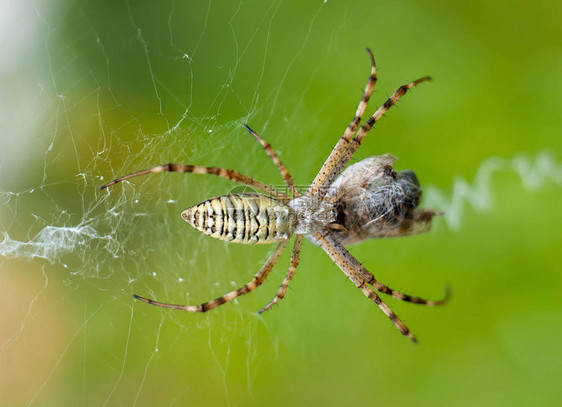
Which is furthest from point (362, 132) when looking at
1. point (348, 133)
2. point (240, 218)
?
point (240, 218)

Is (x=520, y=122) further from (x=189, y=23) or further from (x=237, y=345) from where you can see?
(x=237, y=345)

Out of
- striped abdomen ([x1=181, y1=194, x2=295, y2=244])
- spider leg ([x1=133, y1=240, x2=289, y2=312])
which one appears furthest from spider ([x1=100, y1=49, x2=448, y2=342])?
striped abdomen ([x1=181, y1=194, x2=295, y2=244])

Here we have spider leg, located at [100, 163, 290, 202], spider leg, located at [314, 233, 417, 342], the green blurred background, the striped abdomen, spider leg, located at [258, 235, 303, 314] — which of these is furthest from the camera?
spider leg, located at [314, 233, 417, 342]

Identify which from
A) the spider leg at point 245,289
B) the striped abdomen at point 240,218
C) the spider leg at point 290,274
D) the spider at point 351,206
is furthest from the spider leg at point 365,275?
the striped abdomen at point 240,218

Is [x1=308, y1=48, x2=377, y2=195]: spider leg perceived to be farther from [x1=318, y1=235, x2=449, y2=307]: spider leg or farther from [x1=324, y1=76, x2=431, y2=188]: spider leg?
[x1=318, y1=235, x2=449, y2=307]: spider leg

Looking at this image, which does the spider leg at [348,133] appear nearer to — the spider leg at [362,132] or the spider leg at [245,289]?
the spider leg at [362,132]

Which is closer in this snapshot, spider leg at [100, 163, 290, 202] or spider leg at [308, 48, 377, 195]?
spider leg at [100, 163, 290, 202]
